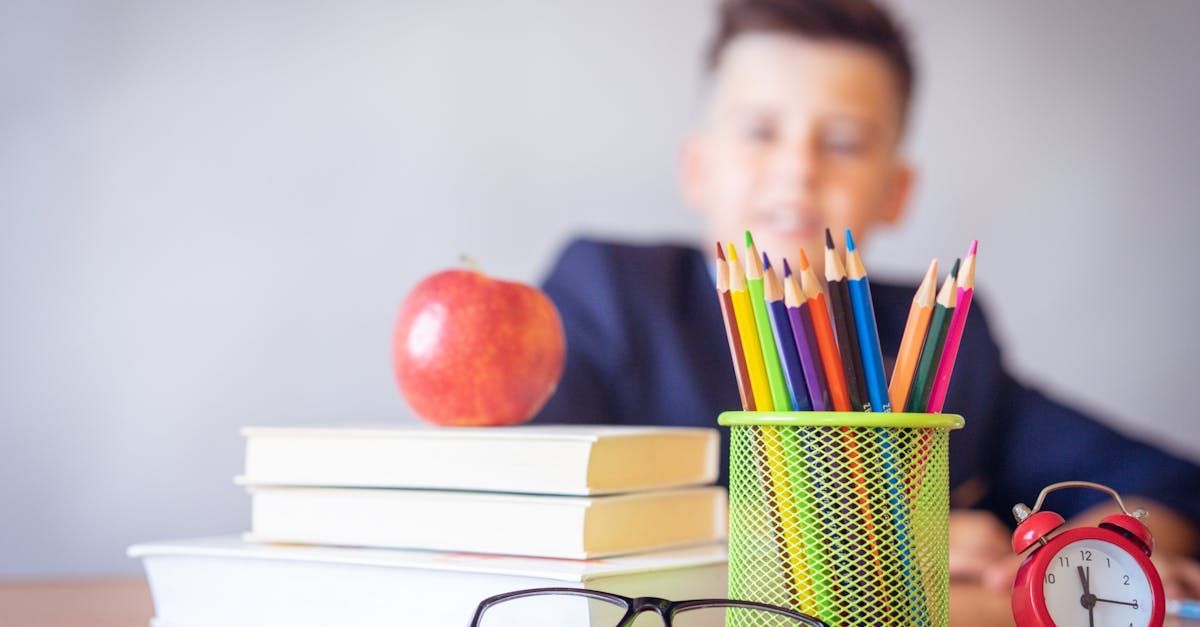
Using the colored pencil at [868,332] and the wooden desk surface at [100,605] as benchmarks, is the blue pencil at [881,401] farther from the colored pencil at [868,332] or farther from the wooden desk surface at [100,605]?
the wooden desk surface at [100,605]

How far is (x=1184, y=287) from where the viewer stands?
1.27 metres

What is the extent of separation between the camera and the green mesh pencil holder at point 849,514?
40cm

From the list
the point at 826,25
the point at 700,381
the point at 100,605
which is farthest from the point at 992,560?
the point at 100,605

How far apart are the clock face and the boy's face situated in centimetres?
79

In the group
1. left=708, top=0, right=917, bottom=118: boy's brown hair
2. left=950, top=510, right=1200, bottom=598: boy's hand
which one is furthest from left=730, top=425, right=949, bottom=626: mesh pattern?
left=708, top=0, right=917, bottom=118: boy's brown hair

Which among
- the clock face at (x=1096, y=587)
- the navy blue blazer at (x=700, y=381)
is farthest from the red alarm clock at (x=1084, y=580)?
the navy blue blazer at (x=700, y=381)

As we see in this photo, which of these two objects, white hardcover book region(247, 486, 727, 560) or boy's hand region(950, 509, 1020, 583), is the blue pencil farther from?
boy's hand region(950, 509, 1020, 583)

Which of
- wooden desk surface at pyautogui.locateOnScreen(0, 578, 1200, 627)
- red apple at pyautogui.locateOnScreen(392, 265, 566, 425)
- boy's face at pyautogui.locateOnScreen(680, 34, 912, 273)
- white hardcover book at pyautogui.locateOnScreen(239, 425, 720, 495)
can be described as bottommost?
wooden desk surface at pyautogui.locateOnScreen(0, 578, 1200, 627)

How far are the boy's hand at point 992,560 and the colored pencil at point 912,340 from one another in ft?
1.26

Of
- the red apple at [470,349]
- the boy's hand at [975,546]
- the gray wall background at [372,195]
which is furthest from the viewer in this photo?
the gray wall background at [372,195]

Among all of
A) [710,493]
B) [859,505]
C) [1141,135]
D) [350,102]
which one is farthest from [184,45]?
[1141,135]

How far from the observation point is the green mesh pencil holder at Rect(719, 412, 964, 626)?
1.30ft

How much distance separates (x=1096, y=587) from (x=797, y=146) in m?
0.84

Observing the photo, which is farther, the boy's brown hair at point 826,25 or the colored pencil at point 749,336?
the boy's brown hair at point 826,25
